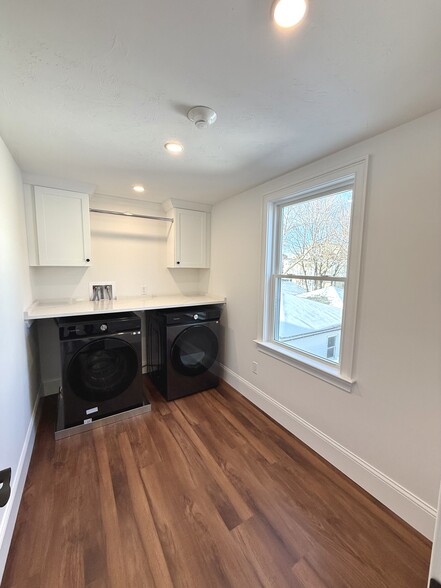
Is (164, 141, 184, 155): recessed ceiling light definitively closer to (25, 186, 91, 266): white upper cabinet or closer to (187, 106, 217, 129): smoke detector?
(187, 106, 217, 129): smoke detector

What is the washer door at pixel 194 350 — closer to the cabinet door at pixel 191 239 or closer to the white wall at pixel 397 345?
the cabinet door at pixel 191 239

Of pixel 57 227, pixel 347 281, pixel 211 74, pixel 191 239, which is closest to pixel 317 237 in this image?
pixel 347 281

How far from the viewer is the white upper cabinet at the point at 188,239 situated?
3.12m

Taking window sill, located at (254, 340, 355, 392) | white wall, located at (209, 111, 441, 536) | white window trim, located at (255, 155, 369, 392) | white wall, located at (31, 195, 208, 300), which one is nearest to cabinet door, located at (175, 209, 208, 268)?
white wall, located at (31, 195, 208, 300)

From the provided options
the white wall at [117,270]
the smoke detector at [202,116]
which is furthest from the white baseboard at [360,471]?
the smoke detector at [202,116]

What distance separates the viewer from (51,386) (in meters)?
2.81

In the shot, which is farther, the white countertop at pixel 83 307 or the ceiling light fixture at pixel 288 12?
the white countertop at pixel 83 307

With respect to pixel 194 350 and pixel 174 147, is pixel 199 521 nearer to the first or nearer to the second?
pixel 194 350

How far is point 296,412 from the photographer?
2.18 m

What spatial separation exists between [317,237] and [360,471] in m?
1.75

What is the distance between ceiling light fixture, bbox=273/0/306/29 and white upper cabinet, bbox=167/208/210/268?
7.79 ft

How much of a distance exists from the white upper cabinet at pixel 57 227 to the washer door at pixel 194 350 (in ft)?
4.36

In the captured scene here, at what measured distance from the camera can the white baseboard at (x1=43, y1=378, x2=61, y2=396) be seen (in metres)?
2.78

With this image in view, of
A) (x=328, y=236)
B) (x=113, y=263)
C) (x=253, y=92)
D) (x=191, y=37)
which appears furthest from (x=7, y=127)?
(x=328, y=236)
